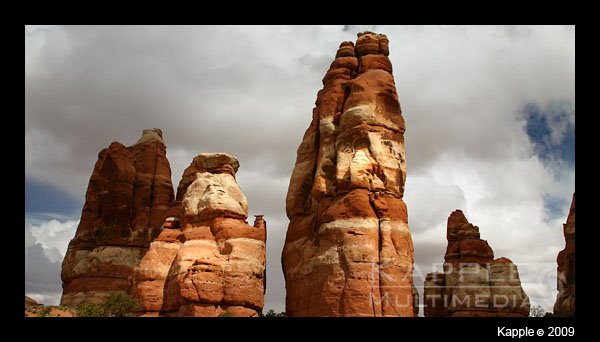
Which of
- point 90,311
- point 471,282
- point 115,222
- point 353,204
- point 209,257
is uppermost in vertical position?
point 115,222

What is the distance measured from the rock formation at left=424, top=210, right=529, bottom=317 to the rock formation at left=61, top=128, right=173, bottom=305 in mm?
30252

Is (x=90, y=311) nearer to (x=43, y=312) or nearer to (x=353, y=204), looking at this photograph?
(x=43, y=312)

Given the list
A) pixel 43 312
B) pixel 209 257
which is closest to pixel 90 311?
→ pixel 43 312

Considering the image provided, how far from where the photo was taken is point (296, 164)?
49.2 meters

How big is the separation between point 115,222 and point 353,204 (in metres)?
31.6

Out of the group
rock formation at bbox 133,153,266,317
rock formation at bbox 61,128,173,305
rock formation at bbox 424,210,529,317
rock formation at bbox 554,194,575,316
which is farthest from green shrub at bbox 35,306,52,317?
rock formation at bbox 554,194,575,316

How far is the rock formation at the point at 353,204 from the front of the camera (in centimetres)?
3803

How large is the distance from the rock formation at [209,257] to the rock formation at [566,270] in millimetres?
34498

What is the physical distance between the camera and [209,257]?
1483 inches

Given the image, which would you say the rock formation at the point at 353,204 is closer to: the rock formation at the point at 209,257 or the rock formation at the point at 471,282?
the rock formation at the point at 209,257

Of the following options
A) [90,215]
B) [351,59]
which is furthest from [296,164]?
[90,215]

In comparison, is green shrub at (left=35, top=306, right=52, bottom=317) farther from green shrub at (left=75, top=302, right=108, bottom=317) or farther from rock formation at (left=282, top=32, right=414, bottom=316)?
rock formation at (left=282, top=32, right=414, bottom=316)

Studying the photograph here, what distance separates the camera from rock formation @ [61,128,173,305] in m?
58.9
